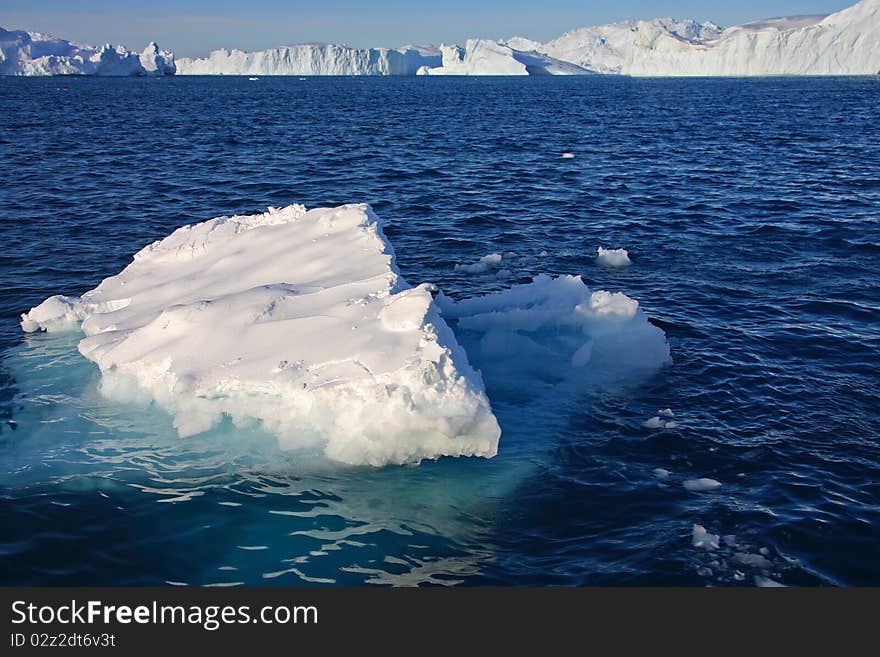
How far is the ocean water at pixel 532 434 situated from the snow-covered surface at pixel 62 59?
15558 cm

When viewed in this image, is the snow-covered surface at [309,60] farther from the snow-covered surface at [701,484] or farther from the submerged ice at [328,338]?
the snow-covered surface at [701,484]

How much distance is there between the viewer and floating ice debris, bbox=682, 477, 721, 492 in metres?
8.48

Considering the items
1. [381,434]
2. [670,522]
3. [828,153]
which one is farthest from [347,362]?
[828,153]

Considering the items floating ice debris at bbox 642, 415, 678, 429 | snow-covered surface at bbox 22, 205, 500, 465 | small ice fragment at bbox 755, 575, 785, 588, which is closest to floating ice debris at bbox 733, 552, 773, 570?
small ice fragment at bbox 755, 575, 785, 588

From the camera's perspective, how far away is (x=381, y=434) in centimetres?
836

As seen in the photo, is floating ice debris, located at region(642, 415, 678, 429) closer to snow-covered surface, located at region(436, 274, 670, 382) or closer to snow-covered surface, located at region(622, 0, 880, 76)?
snow-covered surface, located at region(436, 274, 670, 382)

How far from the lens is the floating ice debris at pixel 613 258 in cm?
1752

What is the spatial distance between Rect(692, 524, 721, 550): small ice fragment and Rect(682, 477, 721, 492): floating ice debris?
95 centimetres

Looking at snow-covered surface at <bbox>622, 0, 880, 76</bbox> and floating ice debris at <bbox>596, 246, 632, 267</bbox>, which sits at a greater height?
snow-covered surface at <bbox>622, 0, 880, 76</bbox>

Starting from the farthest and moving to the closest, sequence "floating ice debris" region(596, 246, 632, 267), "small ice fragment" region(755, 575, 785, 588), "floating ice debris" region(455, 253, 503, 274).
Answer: "floating ice debris" region(596, 246, 632, 267), "floating ice debris" region(455, 253, 503, 274), "small ice fragment" region(755, 575, 785, 588)

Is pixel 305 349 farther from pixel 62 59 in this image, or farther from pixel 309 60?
pixel 309 60

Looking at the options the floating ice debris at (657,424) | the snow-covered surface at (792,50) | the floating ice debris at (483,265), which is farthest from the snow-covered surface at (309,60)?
the floating ice debris at (657,424)

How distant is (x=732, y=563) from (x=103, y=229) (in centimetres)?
1876

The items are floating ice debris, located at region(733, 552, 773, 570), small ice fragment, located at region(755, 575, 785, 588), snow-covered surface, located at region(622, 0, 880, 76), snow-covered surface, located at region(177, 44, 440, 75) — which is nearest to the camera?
small ice fragment, located at region(755, 575, 785, 588)
